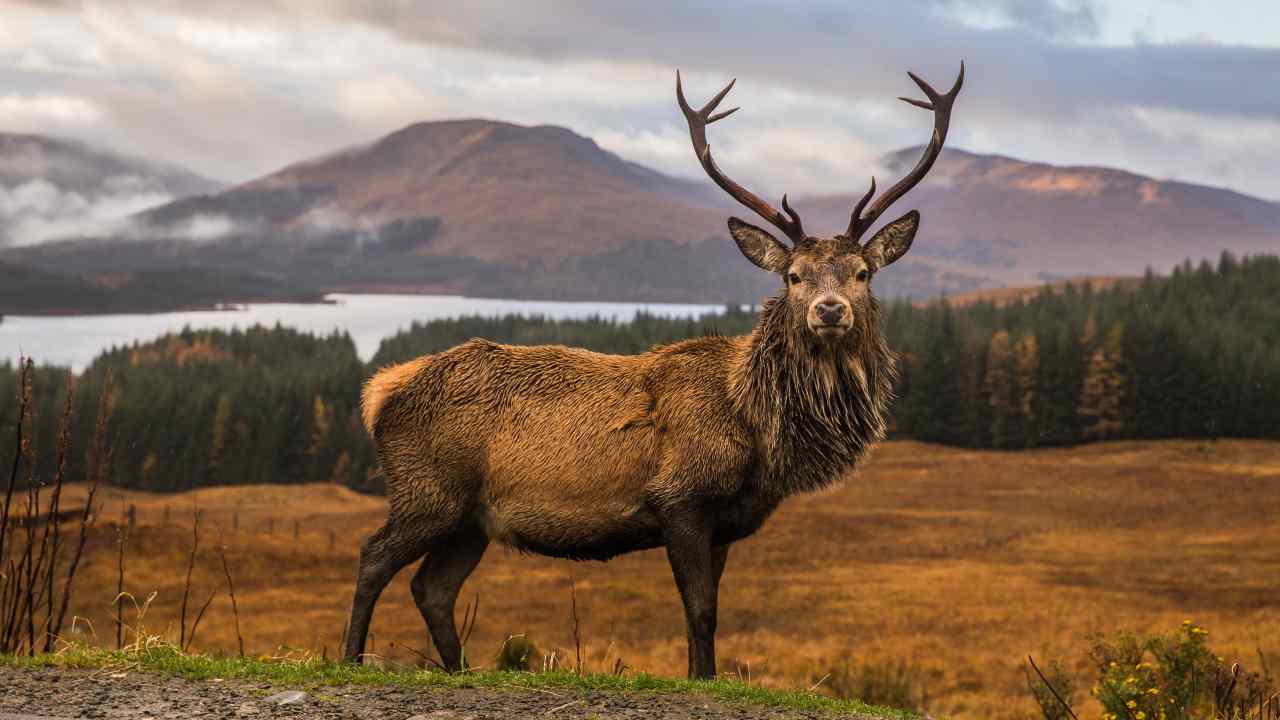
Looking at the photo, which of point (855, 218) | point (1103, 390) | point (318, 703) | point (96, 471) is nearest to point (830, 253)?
point (855, 218)

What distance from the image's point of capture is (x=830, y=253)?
8.32 m

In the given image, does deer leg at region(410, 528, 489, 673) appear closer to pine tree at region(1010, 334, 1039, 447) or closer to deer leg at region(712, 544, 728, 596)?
deer leg at region(712, 544, 728, 596)

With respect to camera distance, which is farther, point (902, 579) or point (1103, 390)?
point (1103, 390)

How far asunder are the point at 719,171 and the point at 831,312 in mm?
2120

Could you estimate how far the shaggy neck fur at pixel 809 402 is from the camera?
27.3 feet

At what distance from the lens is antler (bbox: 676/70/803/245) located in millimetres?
8664

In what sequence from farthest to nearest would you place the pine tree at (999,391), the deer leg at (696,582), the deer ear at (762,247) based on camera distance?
the pine tree at (999,391) < the deer ear at (762,247) < the deer leg at (696,582)

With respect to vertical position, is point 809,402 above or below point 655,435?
above

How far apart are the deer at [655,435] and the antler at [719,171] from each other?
3 cm

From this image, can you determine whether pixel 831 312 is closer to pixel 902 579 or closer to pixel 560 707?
pixel 560 707

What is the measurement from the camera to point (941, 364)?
128 metres

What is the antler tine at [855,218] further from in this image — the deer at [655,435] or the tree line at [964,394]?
the tree line at [964,394]

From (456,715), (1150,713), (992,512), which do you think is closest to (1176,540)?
(992,512)

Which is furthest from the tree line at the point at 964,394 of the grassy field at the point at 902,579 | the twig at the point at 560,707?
the twig at the point at 560,707
